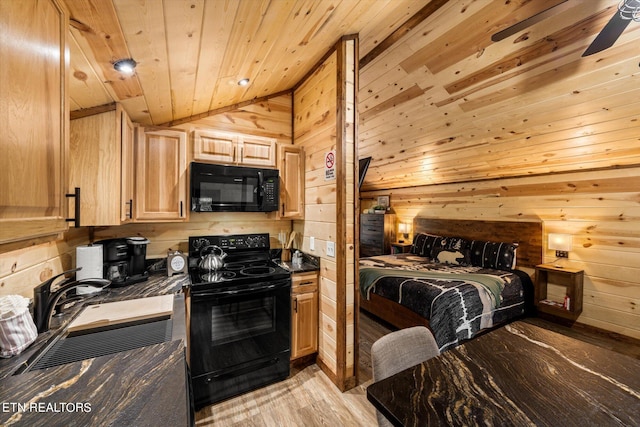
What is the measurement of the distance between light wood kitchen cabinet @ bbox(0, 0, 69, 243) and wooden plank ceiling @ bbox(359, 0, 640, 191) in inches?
80.9

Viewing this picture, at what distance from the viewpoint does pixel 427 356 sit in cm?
130

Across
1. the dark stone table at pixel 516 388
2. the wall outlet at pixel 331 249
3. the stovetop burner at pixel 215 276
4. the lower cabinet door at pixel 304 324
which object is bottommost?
the lower cabinet door at pixel 304 324

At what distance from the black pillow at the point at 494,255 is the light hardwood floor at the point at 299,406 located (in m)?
2.69

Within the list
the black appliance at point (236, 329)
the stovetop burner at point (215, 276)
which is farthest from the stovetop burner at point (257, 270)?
the stovetop burner at point (215, 276)

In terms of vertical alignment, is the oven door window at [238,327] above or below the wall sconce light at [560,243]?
below

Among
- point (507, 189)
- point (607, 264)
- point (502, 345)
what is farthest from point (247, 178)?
point (607, 264)

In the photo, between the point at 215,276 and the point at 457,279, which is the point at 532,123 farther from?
the point at 215,276

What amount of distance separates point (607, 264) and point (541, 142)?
1745mm

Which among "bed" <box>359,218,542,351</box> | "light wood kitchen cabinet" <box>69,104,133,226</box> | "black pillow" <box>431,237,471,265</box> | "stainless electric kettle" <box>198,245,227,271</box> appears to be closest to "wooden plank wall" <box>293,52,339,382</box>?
"stainless electric kettle" <box>198,245,227,271</box>

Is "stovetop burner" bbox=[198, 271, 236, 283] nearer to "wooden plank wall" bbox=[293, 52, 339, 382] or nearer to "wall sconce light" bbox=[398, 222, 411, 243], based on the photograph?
"wooden plank wall" bbox=[293, 52, 339, 382]

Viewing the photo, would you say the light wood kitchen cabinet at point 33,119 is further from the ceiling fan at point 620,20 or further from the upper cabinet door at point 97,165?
the ceiling fan at point 620,20

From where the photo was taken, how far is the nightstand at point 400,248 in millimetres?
5465

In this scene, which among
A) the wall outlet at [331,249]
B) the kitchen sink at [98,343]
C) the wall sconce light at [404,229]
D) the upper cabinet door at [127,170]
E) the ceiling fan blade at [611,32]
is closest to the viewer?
the kitchen sink at [98,343]

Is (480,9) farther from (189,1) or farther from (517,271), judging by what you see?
(517,271)
